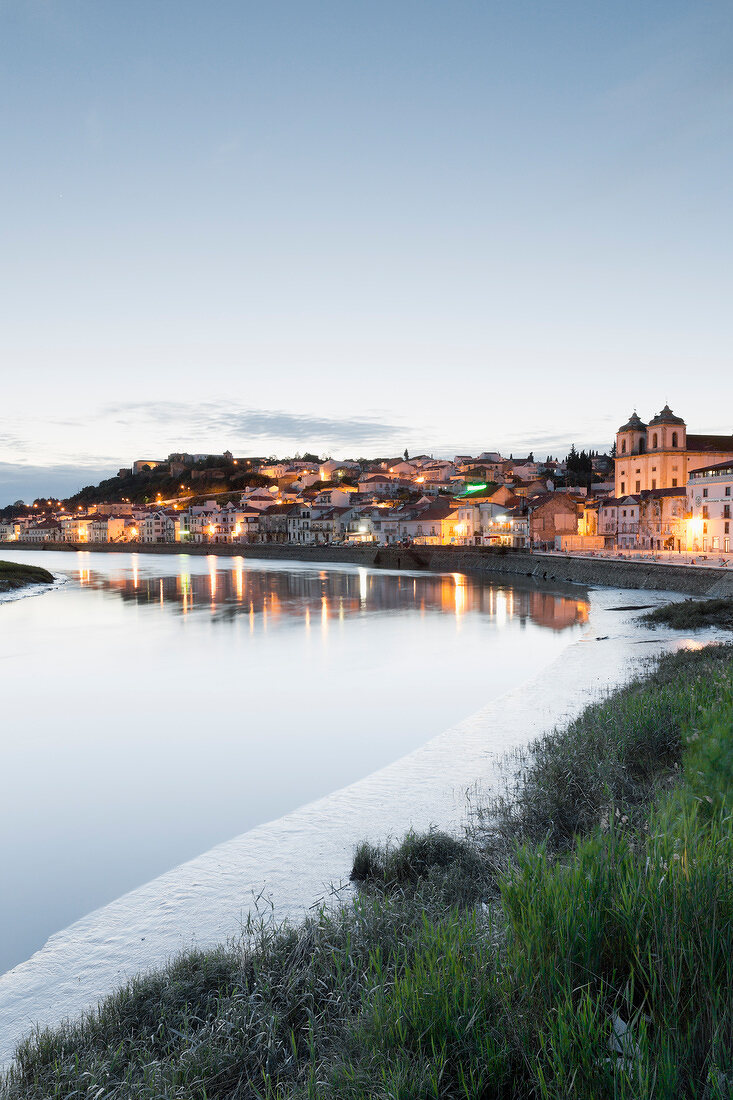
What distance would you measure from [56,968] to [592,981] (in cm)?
415

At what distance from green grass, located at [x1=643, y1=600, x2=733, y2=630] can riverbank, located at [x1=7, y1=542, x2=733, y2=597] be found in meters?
5.07

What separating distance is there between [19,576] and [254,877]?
48.7 meters

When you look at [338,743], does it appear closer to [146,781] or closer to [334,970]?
[146,781]

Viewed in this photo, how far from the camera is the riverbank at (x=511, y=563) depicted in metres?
33.3

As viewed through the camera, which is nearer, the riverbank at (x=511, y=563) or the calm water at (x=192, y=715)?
the calm water at (x=192, y=715)

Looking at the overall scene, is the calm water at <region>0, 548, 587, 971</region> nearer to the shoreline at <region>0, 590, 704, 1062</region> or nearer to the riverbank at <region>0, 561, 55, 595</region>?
the shoreline at <region>0, 590, 704, 1062</region>

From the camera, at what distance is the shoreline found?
4.85 meters

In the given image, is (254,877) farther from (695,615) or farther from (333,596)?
(333,596)

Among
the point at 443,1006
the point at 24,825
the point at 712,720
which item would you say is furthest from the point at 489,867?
the point at 24,825

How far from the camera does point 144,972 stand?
189 inches

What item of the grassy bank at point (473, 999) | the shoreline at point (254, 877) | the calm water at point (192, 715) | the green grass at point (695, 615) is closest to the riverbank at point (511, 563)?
the green grass at point (695, 615)

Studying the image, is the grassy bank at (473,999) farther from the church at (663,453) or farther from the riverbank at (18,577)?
the church at (663,453)

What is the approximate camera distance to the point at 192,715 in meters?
13.5

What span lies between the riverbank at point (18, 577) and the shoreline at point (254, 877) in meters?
38.9
